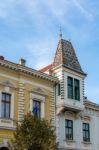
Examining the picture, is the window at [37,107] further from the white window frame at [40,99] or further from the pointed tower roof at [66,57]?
the pointed tower roof at [66,57]

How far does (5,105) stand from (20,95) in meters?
1.74

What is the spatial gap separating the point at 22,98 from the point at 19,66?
2.76 metres

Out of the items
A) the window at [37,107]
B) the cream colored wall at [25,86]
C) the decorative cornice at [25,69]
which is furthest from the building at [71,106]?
the window at [37,107]

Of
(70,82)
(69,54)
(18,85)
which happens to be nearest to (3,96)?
(18,85)

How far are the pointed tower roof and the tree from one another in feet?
33.1

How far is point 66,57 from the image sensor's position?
37219mm

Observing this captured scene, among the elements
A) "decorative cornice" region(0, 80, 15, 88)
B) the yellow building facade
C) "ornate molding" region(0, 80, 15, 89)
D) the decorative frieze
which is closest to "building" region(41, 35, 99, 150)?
the yellow building facade

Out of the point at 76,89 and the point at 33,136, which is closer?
the point at 33,136

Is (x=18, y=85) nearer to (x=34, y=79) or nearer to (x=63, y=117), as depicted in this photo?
(x=34, y=79)

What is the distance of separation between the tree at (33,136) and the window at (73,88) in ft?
30.1

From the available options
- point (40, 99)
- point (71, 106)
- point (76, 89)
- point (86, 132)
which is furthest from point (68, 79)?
Answer: point (86, 132)

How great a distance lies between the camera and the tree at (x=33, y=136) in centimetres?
2581

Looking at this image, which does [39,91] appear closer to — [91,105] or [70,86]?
[70,86]

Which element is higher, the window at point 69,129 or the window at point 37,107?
the window at point 37,107
